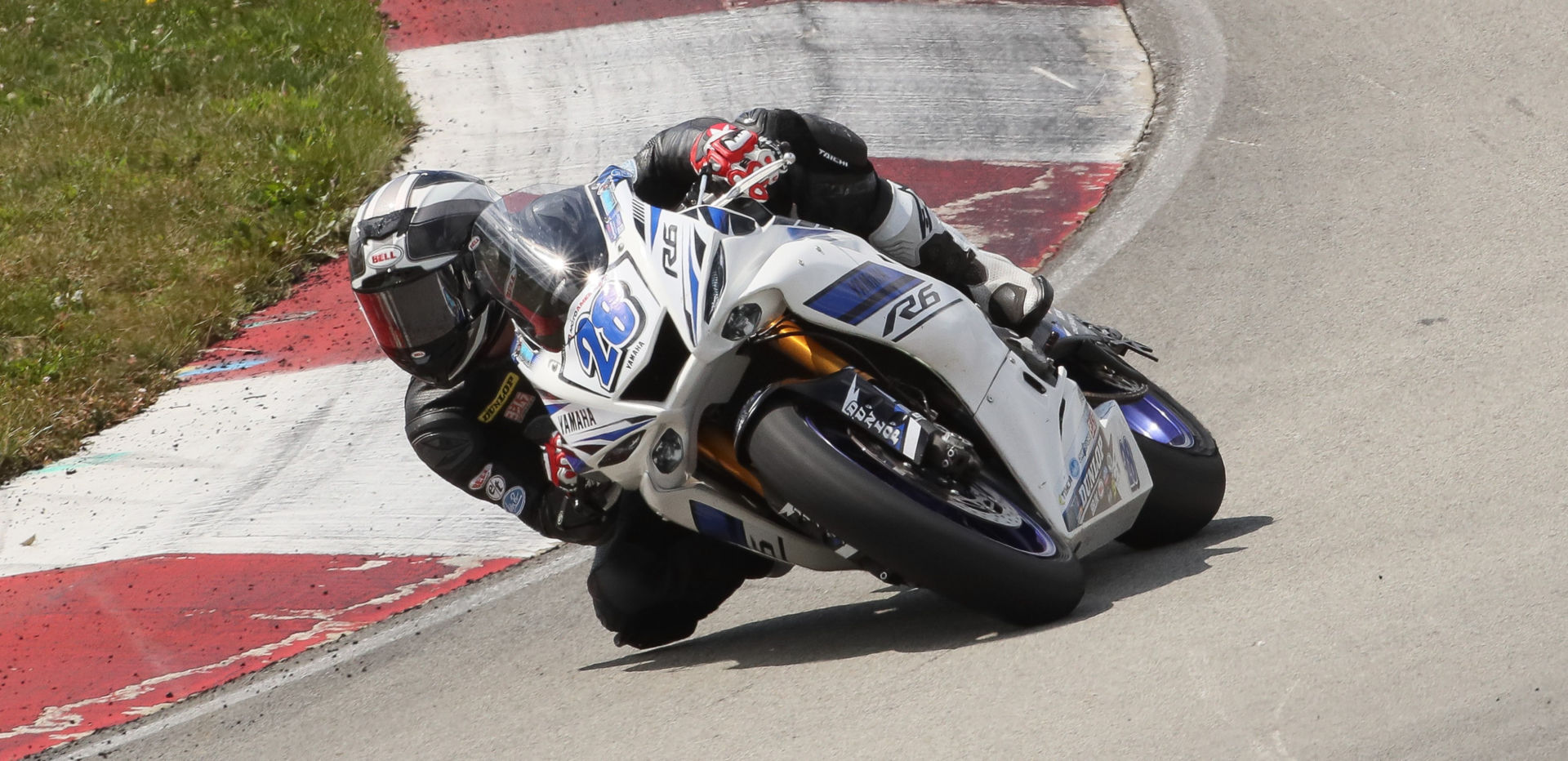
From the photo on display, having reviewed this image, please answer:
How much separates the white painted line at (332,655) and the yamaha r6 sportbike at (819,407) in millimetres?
1743

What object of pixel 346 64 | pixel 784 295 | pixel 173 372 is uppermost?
pixel 784 295

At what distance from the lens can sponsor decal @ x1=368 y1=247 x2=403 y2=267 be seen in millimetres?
4293

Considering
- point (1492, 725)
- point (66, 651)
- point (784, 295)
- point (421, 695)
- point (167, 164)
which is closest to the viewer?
point (1492, 725)

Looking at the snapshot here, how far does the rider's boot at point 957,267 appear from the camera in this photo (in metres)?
4.25

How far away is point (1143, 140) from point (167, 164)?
17.8 ft

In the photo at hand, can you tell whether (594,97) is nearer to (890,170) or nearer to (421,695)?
(890,170)

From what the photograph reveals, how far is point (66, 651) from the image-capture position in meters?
5.45

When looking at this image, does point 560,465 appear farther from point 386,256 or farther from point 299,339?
point 299,339

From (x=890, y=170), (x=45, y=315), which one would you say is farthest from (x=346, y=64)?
(x=890, y=170)

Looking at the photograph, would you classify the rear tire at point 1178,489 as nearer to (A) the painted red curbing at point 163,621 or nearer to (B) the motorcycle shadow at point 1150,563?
(B) the motorcycle shadow at point 1150,563

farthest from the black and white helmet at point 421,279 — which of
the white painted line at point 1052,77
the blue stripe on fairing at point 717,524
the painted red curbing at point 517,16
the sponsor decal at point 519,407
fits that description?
the painted red curbing at point 517,16

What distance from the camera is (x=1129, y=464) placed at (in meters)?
4.18

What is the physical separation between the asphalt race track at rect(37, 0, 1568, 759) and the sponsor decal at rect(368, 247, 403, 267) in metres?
1.25

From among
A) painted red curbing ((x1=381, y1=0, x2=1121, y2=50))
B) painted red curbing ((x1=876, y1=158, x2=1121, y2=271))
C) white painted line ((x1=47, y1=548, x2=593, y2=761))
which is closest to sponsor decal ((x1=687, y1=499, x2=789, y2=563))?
white painted line ((x1=47, y1=548, x2=593, y2=761))
